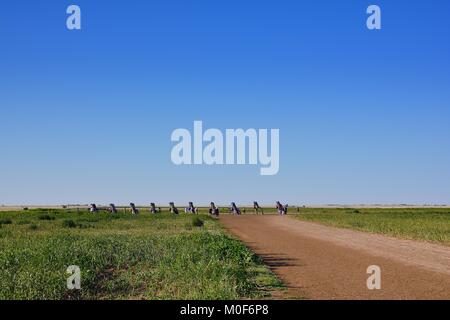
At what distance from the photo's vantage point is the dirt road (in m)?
13.9

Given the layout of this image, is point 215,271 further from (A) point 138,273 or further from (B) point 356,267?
(B) point 356,267

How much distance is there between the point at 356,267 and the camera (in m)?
19.1

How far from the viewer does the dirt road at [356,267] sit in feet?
45.6

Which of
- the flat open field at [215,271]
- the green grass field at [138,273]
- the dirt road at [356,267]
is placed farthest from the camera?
the dirt road at [356,267]

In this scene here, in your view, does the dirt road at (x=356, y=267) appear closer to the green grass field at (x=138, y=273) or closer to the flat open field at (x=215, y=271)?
the flat open field at (x=215, y=271)

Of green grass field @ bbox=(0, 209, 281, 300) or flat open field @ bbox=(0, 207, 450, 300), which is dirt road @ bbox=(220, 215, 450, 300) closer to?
flat open field @ bbox=(0, 207, 450, 300)

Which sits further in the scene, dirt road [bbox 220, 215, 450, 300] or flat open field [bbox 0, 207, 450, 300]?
dirt road [bbox 220, 215, 450, 300]

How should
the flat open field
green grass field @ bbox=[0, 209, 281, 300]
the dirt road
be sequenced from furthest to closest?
the dirt road, the flat open field, green grass field @ bbox=[0, 209, 281, 300]

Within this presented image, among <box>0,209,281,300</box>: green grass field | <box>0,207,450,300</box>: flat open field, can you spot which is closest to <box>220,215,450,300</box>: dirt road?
<box>0,207,450,300</box>: flat open field

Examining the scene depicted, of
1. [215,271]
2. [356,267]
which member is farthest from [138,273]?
[356,267]

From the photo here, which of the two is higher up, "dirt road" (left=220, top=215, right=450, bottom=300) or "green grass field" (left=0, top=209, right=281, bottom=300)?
"green grass field" (left=0, top=209, right=281, bottom=300)

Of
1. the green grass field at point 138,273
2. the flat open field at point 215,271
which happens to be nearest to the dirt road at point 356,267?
the flat open field at point 215,271
